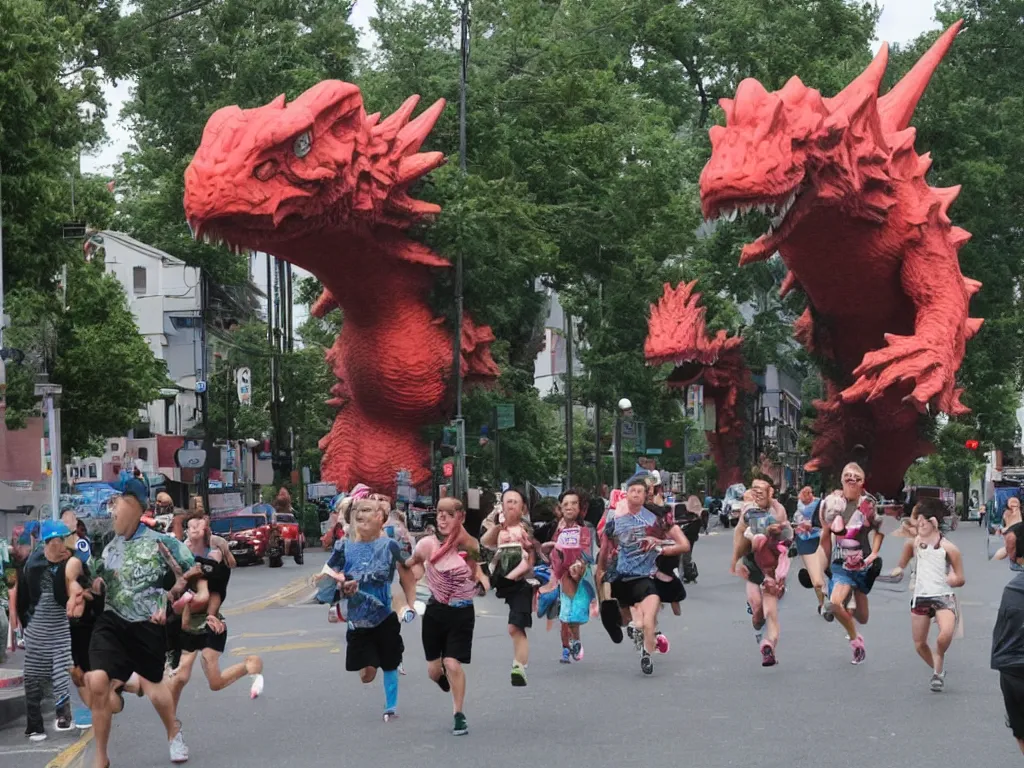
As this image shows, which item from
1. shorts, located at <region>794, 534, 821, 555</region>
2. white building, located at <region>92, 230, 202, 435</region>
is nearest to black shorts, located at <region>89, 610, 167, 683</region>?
shorts, located at <region>794, 534, 821, 555</region>

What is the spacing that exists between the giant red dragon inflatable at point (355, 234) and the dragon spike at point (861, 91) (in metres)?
6.57

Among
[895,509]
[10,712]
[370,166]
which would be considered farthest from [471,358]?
→ [10,712]

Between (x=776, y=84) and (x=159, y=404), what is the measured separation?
30731 millimetres

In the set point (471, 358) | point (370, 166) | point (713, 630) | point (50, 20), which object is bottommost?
point (713, 630)

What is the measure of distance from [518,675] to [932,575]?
2.79 m

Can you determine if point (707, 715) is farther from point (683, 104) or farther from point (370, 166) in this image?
point (683, 104)

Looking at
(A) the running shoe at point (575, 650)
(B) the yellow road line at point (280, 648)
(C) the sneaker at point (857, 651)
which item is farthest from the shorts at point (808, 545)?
(B) the yellow road line at point (280, 648)

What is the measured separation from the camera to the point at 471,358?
111ft

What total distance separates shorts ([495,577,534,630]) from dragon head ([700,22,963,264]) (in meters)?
14.8

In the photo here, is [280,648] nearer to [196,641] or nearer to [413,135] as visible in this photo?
[196,641]

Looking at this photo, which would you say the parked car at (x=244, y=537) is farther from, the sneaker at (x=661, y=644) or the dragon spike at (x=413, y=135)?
the sneaker at (x=661, y=644)

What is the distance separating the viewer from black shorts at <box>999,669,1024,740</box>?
7367mm

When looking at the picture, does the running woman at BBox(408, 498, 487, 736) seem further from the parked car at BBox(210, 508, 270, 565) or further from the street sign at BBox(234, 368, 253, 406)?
the street sign at BBox(234, 368, 253, 406)

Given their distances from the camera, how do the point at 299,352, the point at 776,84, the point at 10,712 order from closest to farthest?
the point at 10,712 → the point at 776,84 → the point at 299,352
